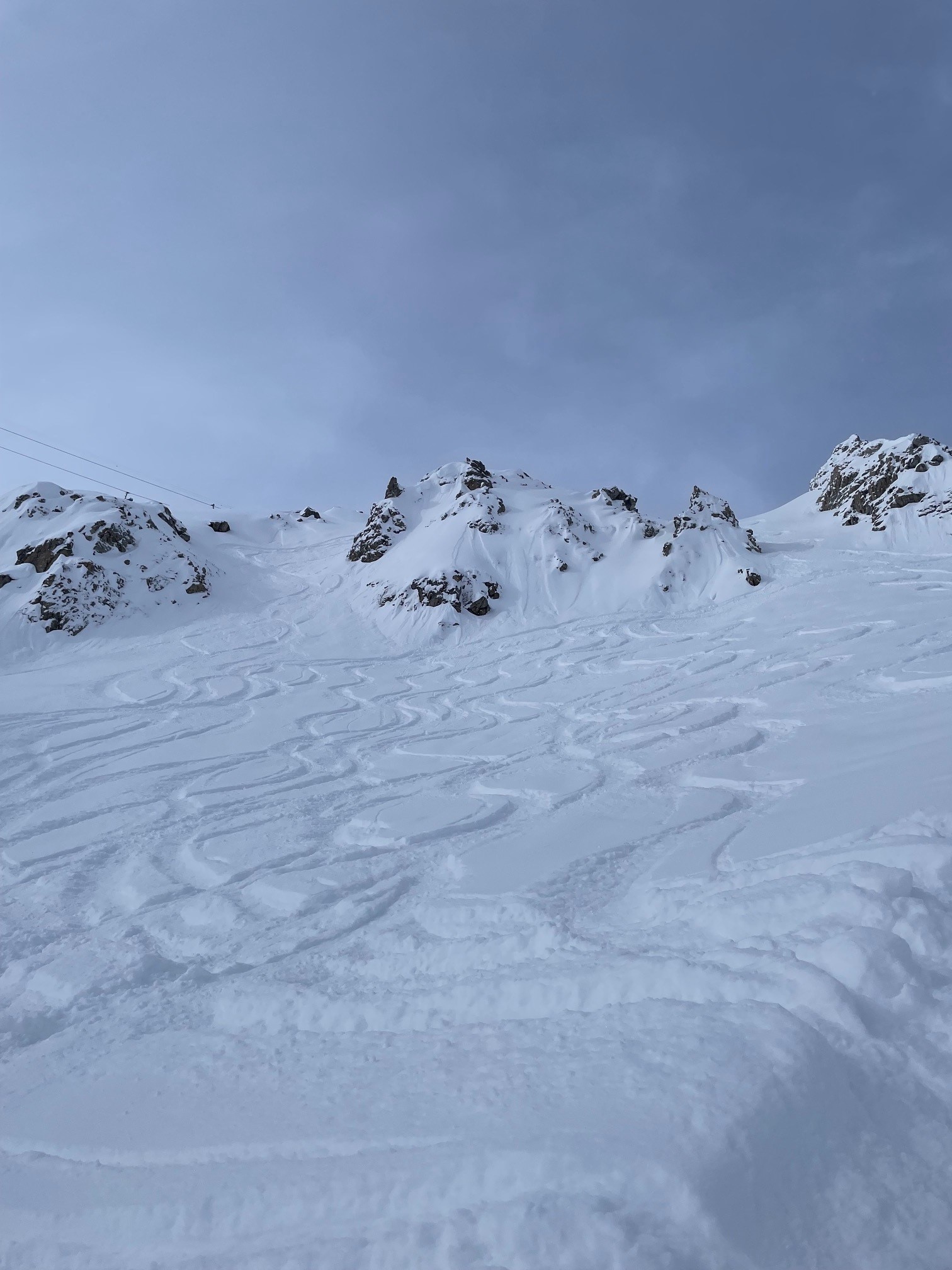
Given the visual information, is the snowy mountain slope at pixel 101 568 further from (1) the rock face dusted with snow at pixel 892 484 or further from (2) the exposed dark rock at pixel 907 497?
(2) the exposed dark rock at pixel 907 497

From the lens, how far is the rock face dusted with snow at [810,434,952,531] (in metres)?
20.6

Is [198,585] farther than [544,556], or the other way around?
[544,556]

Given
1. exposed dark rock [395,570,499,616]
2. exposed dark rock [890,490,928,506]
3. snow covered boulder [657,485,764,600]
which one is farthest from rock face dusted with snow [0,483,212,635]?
exposed dark rock [890,490,928,506]

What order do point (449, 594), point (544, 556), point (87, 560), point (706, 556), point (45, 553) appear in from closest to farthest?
point (449, 594)
point (706, 556)
point (87, 560)
point (45, 553)
point (544, 556)

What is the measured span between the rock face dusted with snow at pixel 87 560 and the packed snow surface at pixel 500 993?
40.5 ft

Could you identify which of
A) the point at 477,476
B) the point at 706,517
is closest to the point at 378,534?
the point at 477,476

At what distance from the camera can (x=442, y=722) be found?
29.7 feet

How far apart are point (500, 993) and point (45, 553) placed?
24156 millimetres

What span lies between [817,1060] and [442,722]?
7294 millimetres

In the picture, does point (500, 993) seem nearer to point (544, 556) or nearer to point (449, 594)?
point (449, 594)

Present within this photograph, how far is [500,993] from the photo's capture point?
2.71 m

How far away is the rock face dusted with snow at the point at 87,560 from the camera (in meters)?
18.6

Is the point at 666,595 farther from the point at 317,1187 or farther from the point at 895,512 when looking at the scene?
the point at 317,1187

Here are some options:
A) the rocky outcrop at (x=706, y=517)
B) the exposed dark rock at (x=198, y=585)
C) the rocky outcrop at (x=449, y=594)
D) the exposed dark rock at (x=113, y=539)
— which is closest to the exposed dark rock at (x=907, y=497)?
the rocky outcrop at (x=706, y=517)
